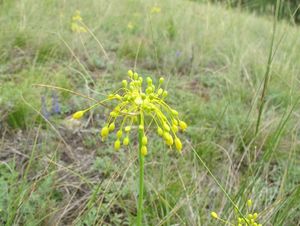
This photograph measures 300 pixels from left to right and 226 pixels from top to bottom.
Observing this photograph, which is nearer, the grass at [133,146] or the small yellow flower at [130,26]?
the grass at [133,146]

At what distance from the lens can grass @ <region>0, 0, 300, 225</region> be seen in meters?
1.67


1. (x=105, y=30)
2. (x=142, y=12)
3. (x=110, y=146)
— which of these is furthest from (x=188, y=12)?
(x=110, y=146)

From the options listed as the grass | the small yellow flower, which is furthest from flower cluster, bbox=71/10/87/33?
the small yellow flower

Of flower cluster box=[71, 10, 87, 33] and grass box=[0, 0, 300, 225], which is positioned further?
flower cluster box=[71, 10, 87, 33]

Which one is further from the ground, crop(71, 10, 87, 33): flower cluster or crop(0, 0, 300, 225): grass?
crop(71, 10, 87, 33): flower cluster

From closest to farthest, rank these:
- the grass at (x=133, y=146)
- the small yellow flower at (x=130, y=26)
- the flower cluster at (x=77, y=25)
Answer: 1. the grass at (x=133, y=146)
2. the flower cluster at (x=77, y=25)
3. the small yellow flower at (x=130, y=26)

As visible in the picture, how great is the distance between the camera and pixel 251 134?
236 centimetres

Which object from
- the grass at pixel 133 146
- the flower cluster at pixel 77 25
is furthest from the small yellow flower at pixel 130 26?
the flower cluster at pixel 77 25

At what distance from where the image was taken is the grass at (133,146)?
1.67 meters

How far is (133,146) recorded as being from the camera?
2160 mm

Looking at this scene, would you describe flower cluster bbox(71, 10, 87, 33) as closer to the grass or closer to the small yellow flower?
the grass

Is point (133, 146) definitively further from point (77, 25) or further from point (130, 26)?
point (130, 26)

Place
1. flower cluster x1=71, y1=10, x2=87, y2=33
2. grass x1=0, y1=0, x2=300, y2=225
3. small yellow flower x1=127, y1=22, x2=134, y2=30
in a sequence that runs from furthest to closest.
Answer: small yellow flower x1=127, y1=22, x2=134, y2=30 → flower cluster x1=71, y1=10, x2=87, y2=33 → grass x1=0, y1=0, x2=300, y2=225

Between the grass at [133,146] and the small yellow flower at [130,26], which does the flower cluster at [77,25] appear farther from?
the small yellow flower at [130,26]
